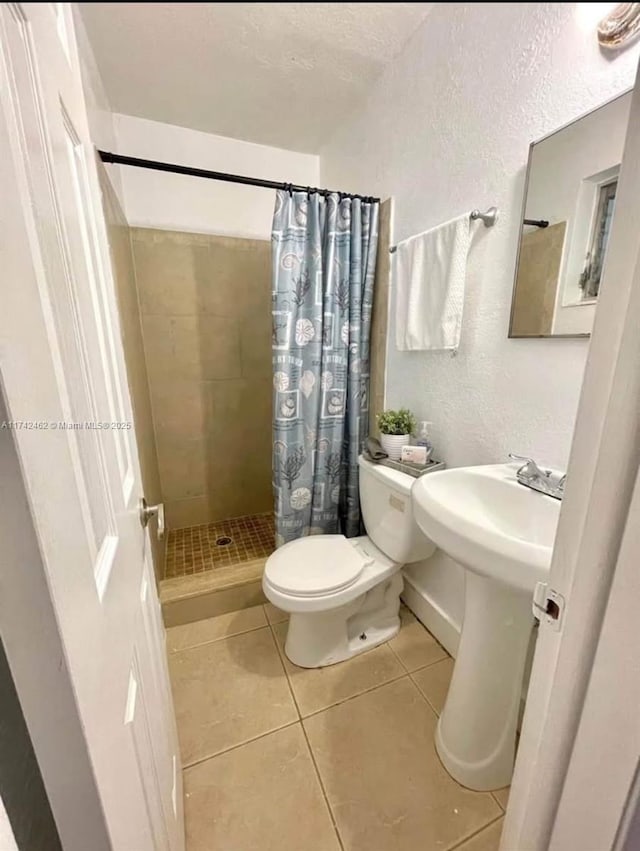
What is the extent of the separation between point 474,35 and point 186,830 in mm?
2408

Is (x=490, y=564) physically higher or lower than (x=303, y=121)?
lower

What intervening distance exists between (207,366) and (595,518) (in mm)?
2067

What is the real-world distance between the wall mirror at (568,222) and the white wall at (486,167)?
4 cm

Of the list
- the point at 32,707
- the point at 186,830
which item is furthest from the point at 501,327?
the point at 186,830

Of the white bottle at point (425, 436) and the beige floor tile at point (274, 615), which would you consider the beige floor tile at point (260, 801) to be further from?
the white bottle at point (425, 436)

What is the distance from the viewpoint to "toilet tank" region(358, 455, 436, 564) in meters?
1.35

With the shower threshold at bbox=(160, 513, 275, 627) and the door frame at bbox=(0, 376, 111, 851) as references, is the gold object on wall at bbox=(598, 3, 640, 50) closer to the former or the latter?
the door frame at bbox=(0, 376, 111, 851)

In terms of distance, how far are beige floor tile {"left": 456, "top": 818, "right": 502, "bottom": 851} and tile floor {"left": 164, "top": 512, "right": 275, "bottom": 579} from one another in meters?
1.30

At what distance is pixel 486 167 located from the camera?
114cm

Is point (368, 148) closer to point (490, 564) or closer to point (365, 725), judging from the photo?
point (490, 564)

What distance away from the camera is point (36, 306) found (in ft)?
Result: 1.16

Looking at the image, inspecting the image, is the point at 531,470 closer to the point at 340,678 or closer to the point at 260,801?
the point at 340,678

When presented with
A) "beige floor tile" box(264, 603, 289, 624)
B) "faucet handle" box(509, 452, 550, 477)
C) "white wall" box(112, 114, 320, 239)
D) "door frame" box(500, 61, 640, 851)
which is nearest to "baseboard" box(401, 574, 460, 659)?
"beige floor tile" box(264, 603, 289, 624)

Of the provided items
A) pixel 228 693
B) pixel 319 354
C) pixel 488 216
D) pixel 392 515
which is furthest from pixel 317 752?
pixel 488 216
